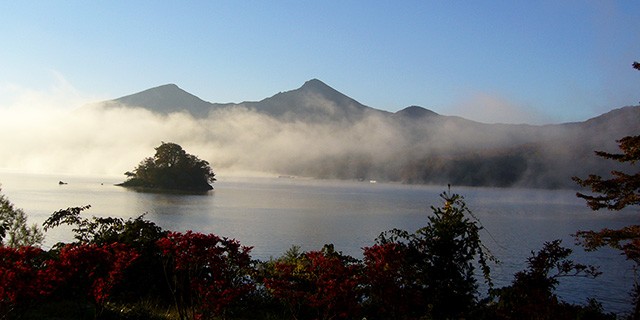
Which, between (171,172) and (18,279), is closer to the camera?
(18,279)

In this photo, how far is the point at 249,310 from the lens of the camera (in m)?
12.8

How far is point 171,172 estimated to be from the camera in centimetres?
12512

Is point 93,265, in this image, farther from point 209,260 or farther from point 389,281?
point 389,281

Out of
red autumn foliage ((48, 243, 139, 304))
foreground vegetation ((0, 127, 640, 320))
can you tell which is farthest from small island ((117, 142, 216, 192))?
red autumn foliage ((48, 243, 139, 304))

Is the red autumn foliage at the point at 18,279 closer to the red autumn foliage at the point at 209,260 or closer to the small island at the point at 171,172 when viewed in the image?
the red autumn foliage at the point at 209,260

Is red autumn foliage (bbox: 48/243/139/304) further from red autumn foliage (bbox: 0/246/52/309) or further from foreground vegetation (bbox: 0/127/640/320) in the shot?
red autumn foliage (bbox: 0/246/52/309)

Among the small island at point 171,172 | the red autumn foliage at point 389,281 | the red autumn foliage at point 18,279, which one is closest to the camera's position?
the red autumn foliage at point 18,279

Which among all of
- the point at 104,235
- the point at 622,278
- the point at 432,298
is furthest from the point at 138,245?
the point at 622,278

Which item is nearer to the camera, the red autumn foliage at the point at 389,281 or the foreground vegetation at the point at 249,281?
the foreground vegetation at the point at 249,281

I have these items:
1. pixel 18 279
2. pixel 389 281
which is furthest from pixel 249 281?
pixel 18 279

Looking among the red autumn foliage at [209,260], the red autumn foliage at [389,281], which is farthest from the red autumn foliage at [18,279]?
the red autumn foliage at [389,281]

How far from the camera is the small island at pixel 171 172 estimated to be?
4902 inches

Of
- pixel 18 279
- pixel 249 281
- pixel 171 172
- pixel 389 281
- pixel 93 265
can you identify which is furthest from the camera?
pixel 171 172

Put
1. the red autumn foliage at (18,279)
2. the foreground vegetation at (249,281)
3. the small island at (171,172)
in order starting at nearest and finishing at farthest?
the red autumn foliage at (18,279) < the foreground vegetation at (249,281) < the small island at (171,172)
